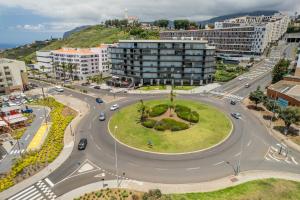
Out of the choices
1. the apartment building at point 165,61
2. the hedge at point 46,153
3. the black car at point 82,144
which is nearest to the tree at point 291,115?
the black car at point 82,144

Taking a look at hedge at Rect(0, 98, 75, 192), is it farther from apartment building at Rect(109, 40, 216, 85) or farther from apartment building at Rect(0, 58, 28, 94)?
apartment building at Rect(109, 40, 216, 85)

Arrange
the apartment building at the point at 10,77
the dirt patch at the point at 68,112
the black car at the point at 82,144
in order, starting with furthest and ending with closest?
the apartment building at the point at 10,77 < the dirt patch at the point at 68,112 < the black car at the point at 82,144

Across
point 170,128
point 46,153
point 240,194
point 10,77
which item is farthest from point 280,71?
point 10,77

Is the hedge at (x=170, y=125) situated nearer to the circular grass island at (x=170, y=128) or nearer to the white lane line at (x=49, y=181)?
the circular grass island at (x=170, y=128)

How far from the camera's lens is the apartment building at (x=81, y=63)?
135 m

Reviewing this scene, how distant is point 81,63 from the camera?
13500 centimetres

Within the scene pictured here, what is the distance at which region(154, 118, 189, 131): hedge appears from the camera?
62.9 meters

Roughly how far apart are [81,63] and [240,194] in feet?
400

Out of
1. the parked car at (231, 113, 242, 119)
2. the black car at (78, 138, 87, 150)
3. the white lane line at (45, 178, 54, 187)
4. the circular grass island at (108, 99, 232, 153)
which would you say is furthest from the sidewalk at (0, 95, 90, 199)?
the parked car at (231, 113, 242, 119)

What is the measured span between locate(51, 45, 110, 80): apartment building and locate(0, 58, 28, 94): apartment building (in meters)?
26.5

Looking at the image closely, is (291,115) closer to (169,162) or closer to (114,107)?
(169,162)

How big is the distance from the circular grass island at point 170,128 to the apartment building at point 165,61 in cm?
3689

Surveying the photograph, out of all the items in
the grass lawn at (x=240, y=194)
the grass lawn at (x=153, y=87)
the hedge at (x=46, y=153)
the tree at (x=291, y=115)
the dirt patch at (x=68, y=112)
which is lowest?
the grass lawn at (x=240, y=194)

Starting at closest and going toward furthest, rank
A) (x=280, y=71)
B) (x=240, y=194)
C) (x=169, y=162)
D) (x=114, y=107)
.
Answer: (x=240, y=194) → (x=169, y=162) → (x=114, y=107) → (x=280, y=71)
